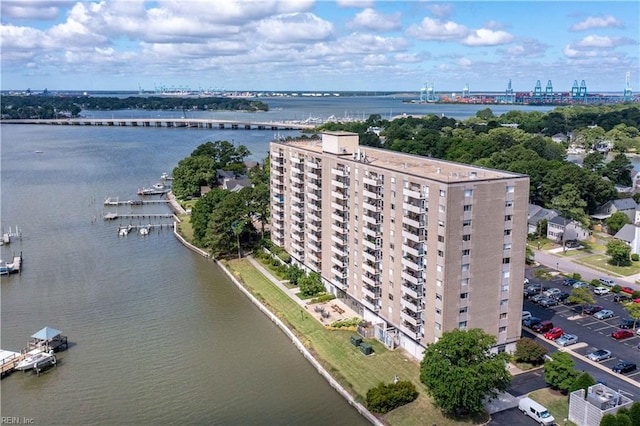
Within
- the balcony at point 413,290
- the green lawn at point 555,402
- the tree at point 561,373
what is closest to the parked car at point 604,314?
the tree at point 561,373

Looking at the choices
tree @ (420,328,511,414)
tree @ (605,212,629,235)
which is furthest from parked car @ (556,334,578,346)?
tree @ (605,212,629,235)

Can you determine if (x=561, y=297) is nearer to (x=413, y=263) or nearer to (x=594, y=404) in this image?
(x=413, y=263)

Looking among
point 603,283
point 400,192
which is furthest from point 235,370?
point 603,283

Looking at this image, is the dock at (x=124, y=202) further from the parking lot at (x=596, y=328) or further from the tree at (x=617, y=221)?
the tree at (x=617, y=221)

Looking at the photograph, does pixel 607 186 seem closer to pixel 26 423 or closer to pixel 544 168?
pixel 544 168

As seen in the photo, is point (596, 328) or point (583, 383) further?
point (596, 328)

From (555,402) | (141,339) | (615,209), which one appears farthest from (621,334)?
(615,209)

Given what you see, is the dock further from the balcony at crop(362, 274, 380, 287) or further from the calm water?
the balcony at crop(362, 274, 380, 287)
